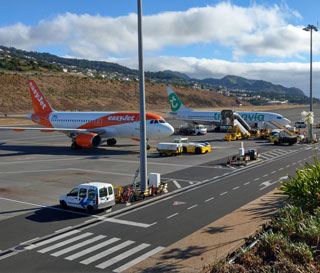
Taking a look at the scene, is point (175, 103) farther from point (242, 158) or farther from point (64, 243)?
point (64, 243)

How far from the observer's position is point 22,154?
45.1 m

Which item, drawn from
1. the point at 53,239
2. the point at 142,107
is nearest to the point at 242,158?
the point at 142,107

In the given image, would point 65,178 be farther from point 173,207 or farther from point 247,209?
point 247,209

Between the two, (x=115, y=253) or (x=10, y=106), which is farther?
(x=10, y=106)

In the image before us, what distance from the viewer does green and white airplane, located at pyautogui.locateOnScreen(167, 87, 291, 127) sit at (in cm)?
6919

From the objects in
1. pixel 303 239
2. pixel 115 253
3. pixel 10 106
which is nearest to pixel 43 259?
pixel 115 253

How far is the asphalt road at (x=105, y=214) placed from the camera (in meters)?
14.8

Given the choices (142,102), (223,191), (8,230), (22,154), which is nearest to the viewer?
(8,230)

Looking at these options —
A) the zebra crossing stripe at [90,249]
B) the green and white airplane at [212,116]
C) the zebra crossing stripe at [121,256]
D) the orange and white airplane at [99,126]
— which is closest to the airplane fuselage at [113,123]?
the orange and white airplane at [99,126]

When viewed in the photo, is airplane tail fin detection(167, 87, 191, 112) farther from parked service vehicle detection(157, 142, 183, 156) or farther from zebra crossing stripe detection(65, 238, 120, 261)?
zebra crossing stripe detection(65, 238, 120, 261)

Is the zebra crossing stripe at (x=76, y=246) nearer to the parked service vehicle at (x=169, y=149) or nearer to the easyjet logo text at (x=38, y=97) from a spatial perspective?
the parked service vehicle at (x=169, y=149)

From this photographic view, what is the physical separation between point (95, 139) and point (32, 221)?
26379 mm

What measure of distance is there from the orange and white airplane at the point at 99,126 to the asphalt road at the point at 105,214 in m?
2.79

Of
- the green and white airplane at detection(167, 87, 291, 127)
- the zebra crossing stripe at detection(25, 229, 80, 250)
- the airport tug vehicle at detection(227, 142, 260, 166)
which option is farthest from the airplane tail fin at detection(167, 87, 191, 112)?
the zebra crossing stripe at detection(25, 229, 80, 250)
